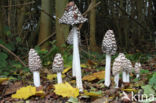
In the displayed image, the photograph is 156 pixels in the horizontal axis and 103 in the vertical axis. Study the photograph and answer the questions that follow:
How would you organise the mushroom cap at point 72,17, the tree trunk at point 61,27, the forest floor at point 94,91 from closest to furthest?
the forest floor at point 94,91 < the mushroom cap at point 72,17 < the tree trunk at point 61,27

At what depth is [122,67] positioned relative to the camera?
3711mm

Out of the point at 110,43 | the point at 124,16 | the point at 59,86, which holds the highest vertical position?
the point at 124,16

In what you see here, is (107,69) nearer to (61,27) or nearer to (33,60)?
(33,60)

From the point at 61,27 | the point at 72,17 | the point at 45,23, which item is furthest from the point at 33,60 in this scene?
the point at 45,23

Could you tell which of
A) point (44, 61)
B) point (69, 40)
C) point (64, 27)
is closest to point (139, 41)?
point (64, 27)

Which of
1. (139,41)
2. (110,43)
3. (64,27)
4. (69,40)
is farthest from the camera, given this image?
(139,41)

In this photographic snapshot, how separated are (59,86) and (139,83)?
1.53m

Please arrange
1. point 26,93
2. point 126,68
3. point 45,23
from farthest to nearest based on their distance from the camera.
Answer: point 45,23 < point 126,68 < point 26,93

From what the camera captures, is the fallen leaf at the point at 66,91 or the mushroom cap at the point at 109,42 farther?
the mushroom cap at the point at 109,42

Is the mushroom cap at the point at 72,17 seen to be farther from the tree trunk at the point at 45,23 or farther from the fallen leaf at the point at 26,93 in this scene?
the tree trunk at the point at 45,23

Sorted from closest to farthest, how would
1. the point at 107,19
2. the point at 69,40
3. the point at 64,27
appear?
the point at 69,40, the point at 64,27, the point at 107,19

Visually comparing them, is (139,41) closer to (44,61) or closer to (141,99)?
(44,61)

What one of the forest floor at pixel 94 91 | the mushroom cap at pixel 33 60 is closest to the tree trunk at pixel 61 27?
the forest floor at pixel 94 91

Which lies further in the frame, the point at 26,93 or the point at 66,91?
the point at 26,93
